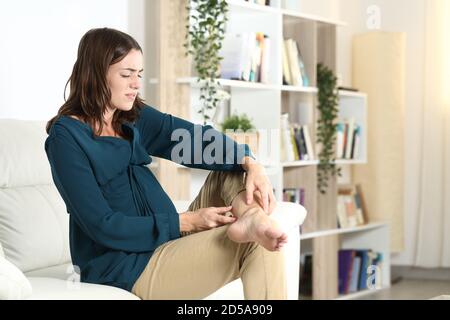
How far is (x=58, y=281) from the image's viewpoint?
6.35 ft

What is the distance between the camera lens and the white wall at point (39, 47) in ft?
8.91

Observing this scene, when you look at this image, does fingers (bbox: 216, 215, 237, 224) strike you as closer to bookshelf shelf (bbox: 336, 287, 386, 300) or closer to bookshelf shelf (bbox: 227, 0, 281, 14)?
bookshelf shelf (bbox: 227, 0, 281, 14)

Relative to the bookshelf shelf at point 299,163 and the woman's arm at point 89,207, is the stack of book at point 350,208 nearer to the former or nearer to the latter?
the bookshelf shelf at point 299,163

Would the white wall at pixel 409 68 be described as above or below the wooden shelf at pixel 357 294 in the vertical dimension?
above

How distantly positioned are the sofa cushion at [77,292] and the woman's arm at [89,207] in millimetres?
108

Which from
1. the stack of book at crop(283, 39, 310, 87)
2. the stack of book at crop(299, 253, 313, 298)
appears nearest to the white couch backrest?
the stack of book at crop(283, 39, 310, 87)

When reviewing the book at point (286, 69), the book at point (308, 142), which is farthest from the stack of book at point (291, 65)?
the book at point (308, 142)

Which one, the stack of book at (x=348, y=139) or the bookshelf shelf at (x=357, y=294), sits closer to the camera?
the bookshelf shelf at (x=357, y=294)

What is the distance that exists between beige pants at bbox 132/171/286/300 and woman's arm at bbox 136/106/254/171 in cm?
38

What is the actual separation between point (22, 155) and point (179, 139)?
522 mm


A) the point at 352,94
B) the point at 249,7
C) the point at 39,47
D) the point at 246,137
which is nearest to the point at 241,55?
the point at 249,7

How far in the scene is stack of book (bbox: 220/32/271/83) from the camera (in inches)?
131

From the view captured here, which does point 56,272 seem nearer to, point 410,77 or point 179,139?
point 179,139
